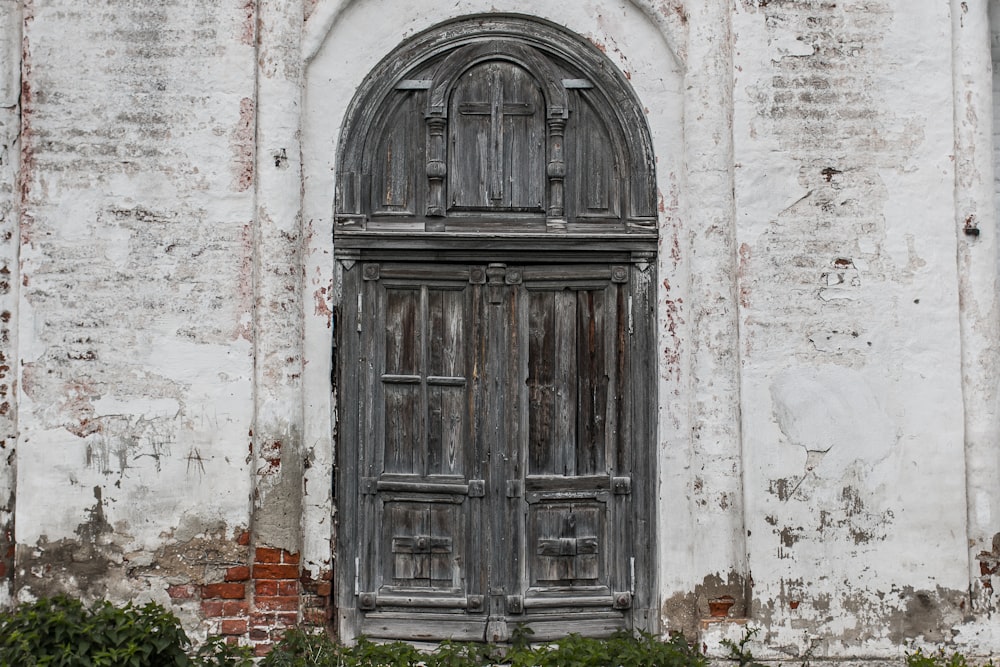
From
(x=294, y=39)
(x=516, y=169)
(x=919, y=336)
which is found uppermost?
(x=294, y=39)

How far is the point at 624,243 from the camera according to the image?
16.4 ft

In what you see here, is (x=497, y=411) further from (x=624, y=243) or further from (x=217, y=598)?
(x=217, y=598)

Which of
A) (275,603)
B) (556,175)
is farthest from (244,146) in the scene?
(275,603)

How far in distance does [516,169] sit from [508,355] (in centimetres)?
99

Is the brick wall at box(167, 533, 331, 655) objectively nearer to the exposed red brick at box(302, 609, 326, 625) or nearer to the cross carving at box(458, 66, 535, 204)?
the exposed red brick at box(302, 609, 326, 625)

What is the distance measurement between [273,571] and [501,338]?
165 cm

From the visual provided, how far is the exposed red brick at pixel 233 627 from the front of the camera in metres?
4.71

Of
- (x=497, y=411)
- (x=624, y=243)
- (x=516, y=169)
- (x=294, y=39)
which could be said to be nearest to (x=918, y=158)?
(x=624, y=243)

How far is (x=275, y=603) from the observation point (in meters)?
4.75

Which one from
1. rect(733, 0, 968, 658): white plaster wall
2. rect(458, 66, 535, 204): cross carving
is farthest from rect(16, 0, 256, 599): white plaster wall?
rect(733, 0, 968, 658): white plaster wall

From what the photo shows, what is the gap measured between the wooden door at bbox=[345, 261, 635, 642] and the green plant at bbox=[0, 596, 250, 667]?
3.21 feet

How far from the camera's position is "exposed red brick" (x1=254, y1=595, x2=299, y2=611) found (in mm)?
4742

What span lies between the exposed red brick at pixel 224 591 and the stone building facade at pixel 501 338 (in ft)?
0.05

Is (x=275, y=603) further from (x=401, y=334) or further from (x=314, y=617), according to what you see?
(x=401, y=334)
